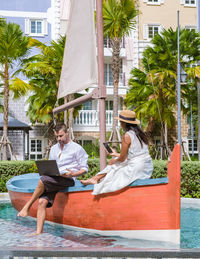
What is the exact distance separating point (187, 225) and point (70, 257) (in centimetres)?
472

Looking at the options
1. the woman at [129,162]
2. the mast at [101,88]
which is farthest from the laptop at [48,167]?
the mast at [101,88]

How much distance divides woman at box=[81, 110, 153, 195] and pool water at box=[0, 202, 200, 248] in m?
0.78

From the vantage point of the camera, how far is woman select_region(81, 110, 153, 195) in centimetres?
591

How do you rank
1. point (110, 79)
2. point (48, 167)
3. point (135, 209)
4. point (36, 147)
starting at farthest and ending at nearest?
point (110, 79) < point (36, 147) < point (48, 167) < point (135, 209)

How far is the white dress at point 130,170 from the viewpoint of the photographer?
5.89m

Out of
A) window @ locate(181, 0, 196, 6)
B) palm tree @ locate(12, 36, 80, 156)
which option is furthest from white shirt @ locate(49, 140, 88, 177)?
window @ locate(181, 0, 196, 6)

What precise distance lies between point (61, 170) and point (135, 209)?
5.30 ft

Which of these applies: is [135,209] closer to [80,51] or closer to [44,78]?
[80,51]

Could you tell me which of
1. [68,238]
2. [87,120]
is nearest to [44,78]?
[87,120]

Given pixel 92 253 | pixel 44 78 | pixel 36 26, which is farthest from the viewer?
pixel 36 26

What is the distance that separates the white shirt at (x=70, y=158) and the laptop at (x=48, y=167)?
10.6 inches

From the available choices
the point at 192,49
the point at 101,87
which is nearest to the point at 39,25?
the point at 192,49

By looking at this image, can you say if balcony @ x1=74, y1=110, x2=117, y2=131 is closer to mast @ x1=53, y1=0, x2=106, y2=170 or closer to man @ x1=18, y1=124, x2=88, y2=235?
mast @ x1=53, y1=0, x2=106, y2=170

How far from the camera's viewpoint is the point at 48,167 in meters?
6.54
